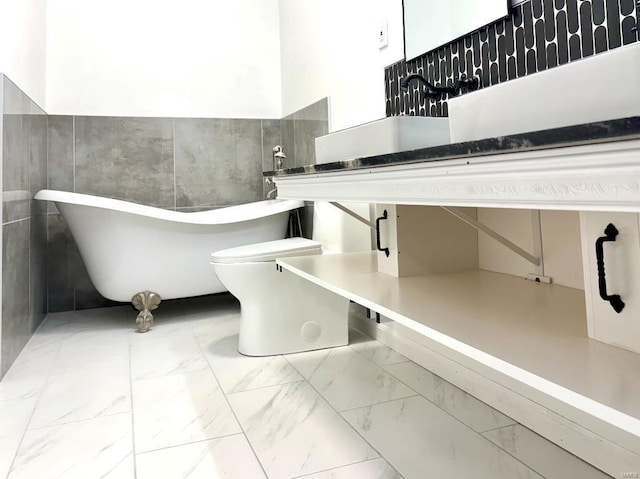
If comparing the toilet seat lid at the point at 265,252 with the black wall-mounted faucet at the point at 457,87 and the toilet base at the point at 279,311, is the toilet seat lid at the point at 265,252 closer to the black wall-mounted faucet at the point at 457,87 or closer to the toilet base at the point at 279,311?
the toilet base at the point at 279,311

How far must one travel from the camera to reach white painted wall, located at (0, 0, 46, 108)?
2064 millimetres

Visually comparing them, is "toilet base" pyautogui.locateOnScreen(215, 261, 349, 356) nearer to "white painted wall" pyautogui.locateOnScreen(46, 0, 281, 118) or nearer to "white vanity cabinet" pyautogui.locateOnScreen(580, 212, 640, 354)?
"white vanity cabinet" pyautogui.locateOnScreen(580, 212, 640, 354)

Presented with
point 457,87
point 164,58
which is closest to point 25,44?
point 164,58

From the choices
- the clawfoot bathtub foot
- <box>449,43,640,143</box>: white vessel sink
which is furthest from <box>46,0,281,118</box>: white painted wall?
<box>449,43,640,143</box>: white vessel sink

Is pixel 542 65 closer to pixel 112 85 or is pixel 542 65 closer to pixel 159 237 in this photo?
pixel 159 237

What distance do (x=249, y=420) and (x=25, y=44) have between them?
226 centimetres

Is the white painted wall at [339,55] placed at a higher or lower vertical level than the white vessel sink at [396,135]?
higher

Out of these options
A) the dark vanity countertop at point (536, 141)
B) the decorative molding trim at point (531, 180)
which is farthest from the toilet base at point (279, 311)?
the dark vanity countertop at point (536, 141)

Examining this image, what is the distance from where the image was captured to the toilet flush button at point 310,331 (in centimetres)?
204

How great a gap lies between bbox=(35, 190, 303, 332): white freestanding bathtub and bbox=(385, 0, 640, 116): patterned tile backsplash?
49.6 inches

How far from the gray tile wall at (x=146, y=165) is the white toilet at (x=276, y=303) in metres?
1.31

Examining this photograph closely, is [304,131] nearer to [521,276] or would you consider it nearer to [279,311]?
[279,311]

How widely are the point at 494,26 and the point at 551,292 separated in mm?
821

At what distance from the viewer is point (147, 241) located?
2404 mm
